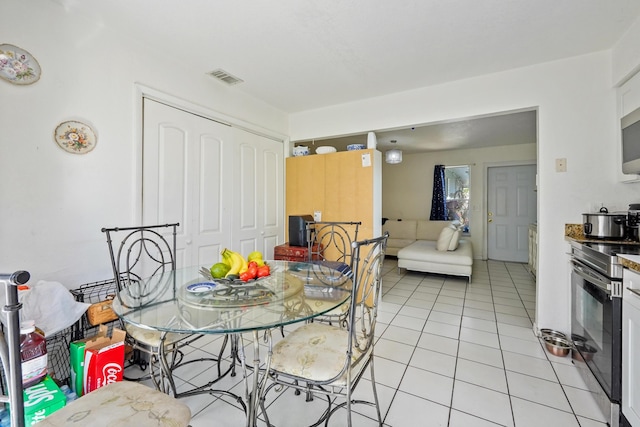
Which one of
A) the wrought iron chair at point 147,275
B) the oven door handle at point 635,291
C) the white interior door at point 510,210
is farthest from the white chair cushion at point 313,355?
the white interior door at point 510,210

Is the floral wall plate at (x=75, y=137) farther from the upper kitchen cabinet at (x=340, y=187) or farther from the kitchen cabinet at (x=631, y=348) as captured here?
the kitchen cabinet at (x=631, y=348)

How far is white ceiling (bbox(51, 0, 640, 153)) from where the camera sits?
72.0 inches

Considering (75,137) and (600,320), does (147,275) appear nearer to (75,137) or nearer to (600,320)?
(75,137)

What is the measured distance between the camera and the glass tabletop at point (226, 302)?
1146mm

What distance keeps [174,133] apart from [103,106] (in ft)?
1.82

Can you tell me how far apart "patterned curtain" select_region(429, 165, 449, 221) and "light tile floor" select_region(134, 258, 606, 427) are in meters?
3.11

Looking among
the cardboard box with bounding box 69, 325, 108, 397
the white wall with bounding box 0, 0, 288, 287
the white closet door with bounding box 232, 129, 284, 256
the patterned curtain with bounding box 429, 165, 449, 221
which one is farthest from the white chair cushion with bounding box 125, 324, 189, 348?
the patterned curtain with bounding box 429, 165, 449, 221

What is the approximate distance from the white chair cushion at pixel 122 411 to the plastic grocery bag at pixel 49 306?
2.71 feet

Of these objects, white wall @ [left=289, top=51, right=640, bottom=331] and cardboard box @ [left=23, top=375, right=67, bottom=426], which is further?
white wall @ [left=289, top=51, right=640, bottom=331]

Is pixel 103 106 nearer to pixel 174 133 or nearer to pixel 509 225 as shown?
pixel 174 133

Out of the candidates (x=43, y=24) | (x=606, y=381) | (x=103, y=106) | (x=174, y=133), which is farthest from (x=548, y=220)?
(x=43, y=24)

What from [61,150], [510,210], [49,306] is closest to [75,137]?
[61,150]

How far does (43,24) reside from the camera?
1764 mm

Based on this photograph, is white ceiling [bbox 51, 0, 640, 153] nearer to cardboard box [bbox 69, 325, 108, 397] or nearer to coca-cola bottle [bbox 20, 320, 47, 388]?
coca-cola bottle [bbox 20, 320, 47, 388]
